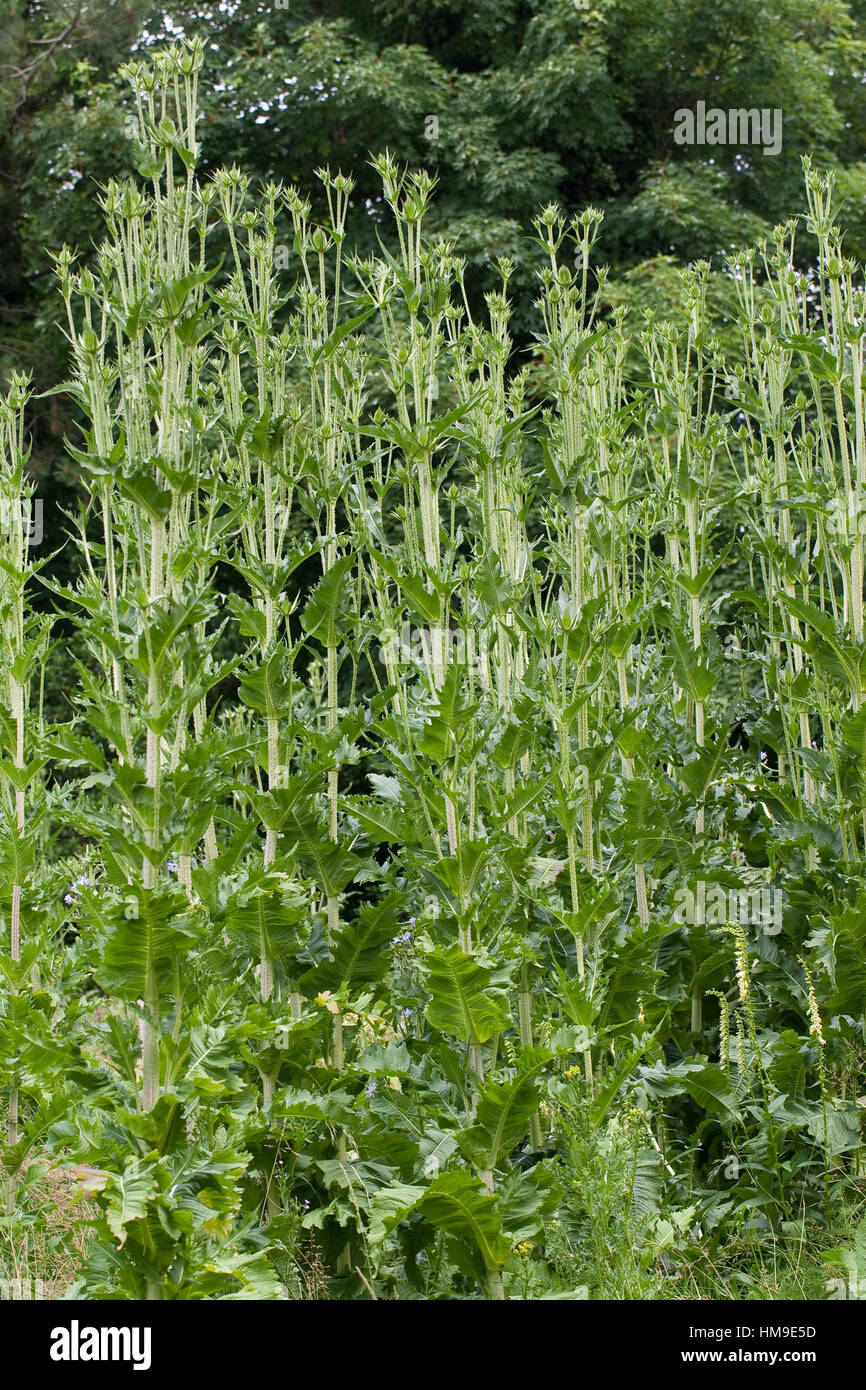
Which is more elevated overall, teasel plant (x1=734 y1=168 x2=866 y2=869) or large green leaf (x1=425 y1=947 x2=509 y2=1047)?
teasel plant (x1=734 y1=168 x2=866 y2=869)

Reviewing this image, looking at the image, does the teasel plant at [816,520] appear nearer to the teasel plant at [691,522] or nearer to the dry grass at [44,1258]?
the teasel plant at [691,522]

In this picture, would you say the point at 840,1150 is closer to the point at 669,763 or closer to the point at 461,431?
the point at 669,763

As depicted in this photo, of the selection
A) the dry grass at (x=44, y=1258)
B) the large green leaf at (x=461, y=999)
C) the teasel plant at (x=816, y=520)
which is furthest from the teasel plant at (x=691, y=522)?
the dry grass at (x=44, y=1258)

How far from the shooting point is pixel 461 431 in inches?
154

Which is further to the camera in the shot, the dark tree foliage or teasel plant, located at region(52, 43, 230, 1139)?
the dark tree foliage

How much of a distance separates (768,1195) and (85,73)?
39.1ft

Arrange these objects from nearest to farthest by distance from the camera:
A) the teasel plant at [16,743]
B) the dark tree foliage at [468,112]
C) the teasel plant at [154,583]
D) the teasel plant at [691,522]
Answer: the teasel plant at [154,583]
the teasel plant at [16,743]
the teasel plant at [691,522]
the dark tree foliage at [468,112]

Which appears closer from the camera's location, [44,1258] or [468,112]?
[44,1258]

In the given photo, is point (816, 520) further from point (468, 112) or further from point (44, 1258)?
point (468, 112)

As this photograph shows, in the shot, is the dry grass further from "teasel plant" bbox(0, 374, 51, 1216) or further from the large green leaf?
the large green leaf

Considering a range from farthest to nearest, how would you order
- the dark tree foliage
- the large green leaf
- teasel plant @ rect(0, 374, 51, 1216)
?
the dark tree foliage, teasel plant @ rect(0, 374, 51, 1216), the large green leaf

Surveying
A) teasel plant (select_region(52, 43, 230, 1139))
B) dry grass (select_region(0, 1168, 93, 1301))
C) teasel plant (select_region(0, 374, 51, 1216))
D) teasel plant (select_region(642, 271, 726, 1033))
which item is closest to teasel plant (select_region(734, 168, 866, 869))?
teasel plant (select_region(642, 271, 726, 1033))

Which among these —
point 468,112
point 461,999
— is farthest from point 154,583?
point 468,112

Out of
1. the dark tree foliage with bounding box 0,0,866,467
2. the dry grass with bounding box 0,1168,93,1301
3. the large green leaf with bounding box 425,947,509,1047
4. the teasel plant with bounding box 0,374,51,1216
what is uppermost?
the dark tree foliage with bounding box 0,0,866,467
